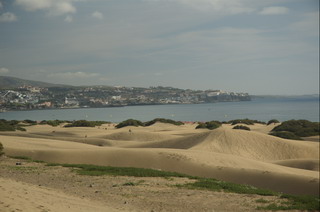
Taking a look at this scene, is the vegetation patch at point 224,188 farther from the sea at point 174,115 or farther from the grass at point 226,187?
the sea at point 174,115

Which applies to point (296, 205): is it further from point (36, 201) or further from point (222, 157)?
point (222, 157)

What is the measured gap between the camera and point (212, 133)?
1293 inches

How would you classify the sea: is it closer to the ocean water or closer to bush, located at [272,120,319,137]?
the ocean water

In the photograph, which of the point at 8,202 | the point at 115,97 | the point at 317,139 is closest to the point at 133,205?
the point at 8,202

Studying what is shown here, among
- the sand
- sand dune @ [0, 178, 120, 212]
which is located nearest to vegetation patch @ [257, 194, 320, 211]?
sand dune @ [0, 178, 120, 212]

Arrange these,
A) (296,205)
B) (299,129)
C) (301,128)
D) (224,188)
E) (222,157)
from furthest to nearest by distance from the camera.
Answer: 1. (301,128)
2. (299,129)
3. (222,157)
4. (224,188)
5. (296,205)

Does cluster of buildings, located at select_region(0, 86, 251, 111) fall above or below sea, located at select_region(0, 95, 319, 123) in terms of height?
above

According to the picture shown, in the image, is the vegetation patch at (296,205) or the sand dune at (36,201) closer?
the sand dune at (36,201)

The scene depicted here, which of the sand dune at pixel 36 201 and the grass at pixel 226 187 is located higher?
A: the sand dune at pixel 36 201

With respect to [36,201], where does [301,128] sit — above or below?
below

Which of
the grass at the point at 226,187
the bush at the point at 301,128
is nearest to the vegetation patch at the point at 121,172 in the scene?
the grass at the point at 226,187

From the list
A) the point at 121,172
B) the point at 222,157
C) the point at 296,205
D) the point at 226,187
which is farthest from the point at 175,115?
the point at 296,205

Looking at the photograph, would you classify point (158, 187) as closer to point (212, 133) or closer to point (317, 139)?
point (212, 133)

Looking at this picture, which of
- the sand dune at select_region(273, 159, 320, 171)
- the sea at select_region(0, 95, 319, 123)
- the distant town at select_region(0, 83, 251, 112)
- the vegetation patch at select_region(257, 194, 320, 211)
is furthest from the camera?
the distant town at select_region(0, 83, 251, 112)
